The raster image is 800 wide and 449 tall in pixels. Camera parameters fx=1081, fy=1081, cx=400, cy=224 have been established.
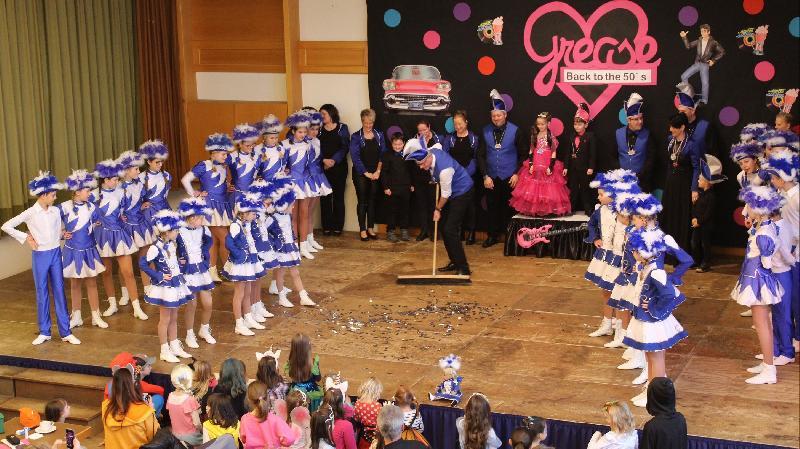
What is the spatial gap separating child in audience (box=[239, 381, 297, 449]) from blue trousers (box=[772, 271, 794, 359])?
345cm

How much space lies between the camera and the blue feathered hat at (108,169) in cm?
865

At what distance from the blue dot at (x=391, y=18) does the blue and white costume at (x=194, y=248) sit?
4.23m

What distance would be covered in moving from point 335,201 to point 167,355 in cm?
436

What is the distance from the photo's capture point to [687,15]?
403 inches

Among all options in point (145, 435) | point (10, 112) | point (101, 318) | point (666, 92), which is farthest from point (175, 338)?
point (666, 92)

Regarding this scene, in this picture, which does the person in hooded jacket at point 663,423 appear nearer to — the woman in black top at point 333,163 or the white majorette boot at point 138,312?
the white majorette boot at point 138,312

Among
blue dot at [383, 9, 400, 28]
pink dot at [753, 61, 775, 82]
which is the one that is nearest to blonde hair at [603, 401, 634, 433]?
pink dot at [753, 61, 775, 82]

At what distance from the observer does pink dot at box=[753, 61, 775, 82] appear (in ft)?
32.6

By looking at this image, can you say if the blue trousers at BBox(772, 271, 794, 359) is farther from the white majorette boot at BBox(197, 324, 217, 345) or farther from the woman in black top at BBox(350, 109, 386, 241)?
the woman in black top at BBox(350, 109, 386, 241)

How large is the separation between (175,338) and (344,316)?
57.9 inches

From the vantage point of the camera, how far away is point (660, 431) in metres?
5.56

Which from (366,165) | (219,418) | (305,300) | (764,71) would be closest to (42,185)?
(305,300)

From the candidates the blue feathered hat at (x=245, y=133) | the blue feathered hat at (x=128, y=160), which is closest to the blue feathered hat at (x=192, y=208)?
the blue feathered hat at (x=128, y=160)

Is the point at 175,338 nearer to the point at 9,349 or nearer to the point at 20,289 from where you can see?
the point at 9,349
